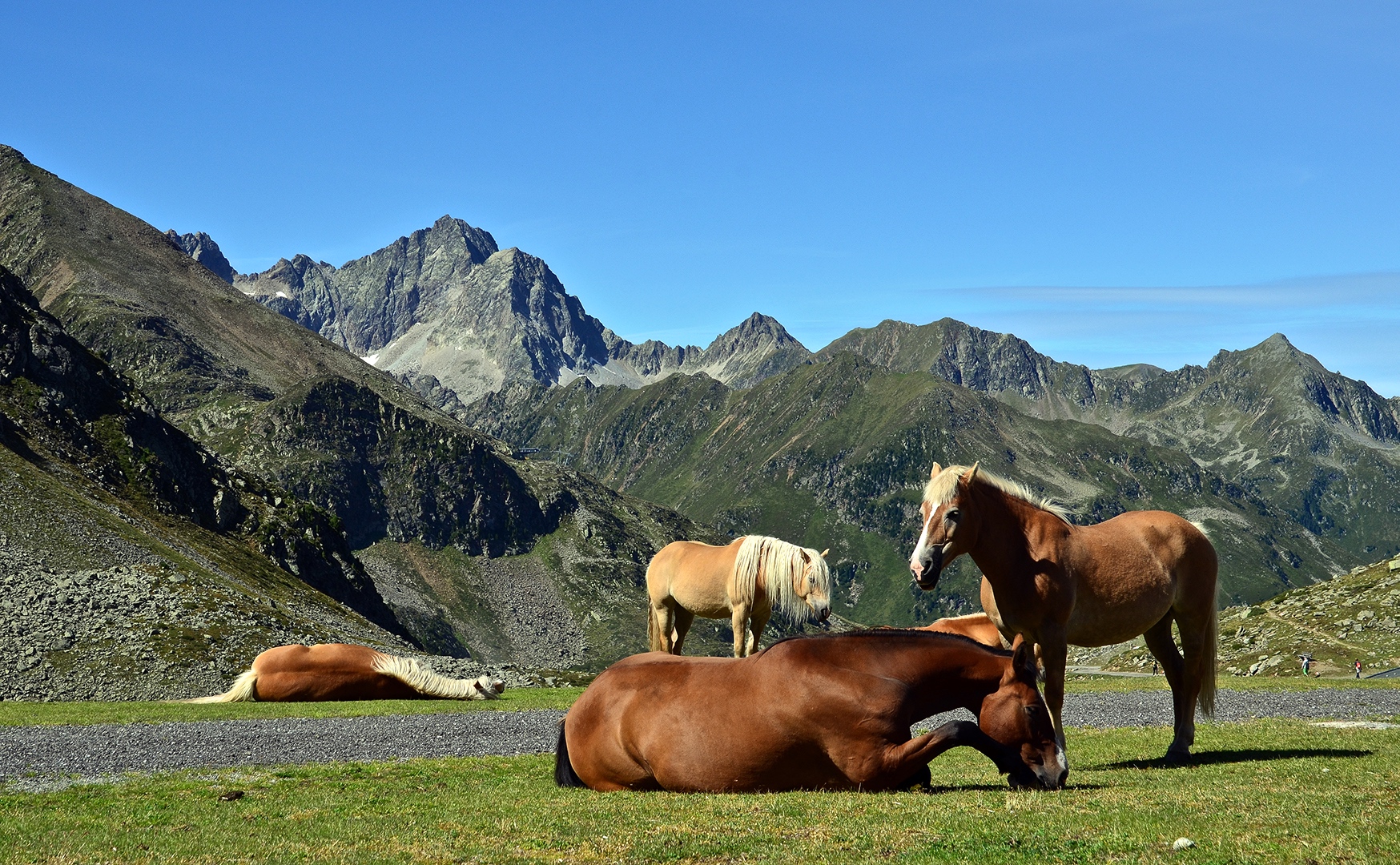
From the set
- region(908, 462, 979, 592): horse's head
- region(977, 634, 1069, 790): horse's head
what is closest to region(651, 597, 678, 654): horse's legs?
region(908, 462, 979, 592): horse's head

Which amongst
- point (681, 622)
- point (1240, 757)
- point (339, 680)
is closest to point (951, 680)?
point (1240, 757)

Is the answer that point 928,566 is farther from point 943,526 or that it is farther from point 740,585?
point 740,585

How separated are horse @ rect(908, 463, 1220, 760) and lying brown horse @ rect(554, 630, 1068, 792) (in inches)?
102

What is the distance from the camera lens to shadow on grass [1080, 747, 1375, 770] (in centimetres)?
1738

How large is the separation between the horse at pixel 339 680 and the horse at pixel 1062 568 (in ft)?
90.7

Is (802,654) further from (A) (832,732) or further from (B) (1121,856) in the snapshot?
(B) (1121,856)

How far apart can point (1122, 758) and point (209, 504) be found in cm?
13806

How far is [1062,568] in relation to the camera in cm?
1736

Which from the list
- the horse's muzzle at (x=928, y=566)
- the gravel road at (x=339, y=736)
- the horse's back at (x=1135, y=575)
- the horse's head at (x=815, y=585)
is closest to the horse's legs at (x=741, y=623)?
the horse's head at (x=815, y=585)

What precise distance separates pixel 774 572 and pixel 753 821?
1968 centimetres

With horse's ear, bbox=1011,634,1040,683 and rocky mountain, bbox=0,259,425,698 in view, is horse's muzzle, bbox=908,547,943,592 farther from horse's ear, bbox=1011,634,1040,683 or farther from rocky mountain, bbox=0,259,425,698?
rocky mountain, bbox=0,259,425,698

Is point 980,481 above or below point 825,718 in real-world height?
above

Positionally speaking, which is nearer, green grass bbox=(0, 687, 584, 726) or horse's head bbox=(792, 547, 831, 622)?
horse's head bbox=(792, 547, 831, 622)

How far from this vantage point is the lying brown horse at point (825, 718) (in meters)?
13.7
